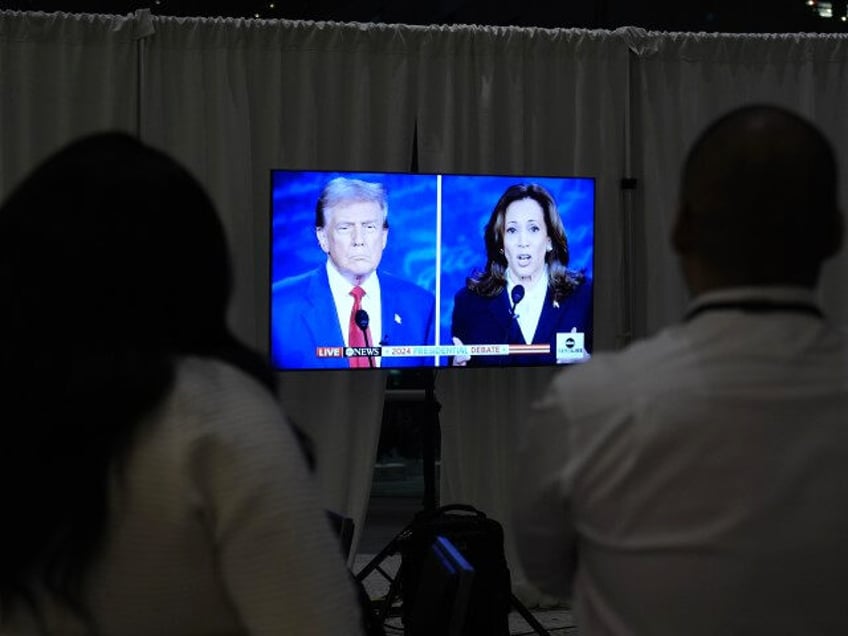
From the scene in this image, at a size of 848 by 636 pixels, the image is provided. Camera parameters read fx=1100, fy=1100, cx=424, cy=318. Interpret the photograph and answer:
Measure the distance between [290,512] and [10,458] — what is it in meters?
0.26

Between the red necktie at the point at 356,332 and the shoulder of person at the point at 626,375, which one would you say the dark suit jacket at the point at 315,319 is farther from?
the shoulder of person at the point at 626,375

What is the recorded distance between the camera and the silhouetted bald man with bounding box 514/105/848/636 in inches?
43.9

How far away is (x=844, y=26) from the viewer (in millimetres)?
5324

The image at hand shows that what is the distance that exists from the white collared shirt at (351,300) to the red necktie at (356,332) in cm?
1

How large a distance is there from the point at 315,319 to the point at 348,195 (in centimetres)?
49

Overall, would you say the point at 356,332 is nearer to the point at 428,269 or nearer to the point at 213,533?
the point at 428,269

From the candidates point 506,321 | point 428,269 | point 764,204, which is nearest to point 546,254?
point 506,321

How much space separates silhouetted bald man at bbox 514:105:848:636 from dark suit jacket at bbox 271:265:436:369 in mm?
3048

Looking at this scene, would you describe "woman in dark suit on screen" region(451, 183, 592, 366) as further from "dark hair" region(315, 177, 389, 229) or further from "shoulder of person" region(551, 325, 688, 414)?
"shoulder of person" region(551, 325, 688, 414)

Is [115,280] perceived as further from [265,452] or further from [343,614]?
[343,614]

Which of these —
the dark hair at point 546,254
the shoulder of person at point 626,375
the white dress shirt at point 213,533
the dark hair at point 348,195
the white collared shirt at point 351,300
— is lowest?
the white dress shirt at point 213,533

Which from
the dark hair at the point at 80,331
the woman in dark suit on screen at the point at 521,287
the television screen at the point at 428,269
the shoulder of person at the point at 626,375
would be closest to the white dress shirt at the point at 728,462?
the shoulder of person at the point at 626,375

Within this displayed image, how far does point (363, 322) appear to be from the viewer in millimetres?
4211

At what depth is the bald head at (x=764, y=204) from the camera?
1133 mm
